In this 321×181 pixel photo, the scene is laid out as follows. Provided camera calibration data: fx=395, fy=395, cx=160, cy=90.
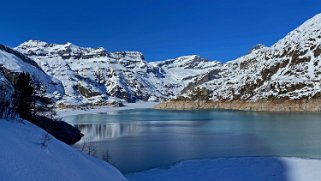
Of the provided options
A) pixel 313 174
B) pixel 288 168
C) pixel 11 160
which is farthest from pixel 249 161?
pixel 11 160

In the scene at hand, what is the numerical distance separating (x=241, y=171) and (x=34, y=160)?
19.2m

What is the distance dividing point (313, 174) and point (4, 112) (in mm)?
18718

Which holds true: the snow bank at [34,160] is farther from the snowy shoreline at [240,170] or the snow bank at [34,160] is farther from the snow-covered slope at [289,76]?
the snow-covered slope at [289,76]

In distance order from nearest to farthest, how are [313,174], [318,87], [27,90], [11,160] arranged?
[11,160] → [313,174] → [27,90] → [318,87]

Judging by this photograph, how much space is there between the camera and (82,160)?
1238 centimetres

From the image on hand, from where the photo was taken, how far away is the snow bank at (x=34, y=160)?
26.0 feet

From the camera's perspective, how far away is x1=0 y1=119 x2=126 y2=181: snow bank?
7933 mm

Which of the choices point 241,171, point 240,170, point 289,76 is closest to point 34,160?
point 241,171

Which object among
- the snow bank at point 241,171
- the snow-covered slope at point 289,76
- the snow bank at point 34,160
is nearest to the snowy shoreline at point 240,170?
the snow bank at point 241,171

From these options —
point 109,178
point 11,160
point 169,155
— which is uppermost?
point 11,160

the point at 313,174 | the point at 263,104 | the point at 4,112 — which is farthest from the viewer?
the point at 263,104

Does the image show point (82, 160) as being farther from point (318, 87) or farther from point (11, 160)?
point (318, 87)

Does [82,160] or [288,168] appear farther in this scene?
Result: [288,168]

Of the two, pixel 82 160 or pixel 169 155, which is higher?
pixel 82 160
